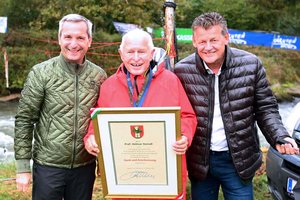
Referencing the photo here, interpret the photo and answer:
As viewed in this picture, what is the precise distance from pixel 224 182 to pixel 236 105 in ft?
1.94

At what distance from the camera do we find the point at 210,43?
Answer: 2758 mm

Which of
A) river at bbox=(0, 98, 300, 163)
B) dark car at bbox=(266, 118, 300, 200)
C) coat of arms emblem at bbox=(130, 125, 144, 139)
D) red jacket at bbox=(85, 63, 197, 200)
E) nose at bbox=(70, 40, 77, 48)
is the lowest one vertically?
river at bbox=(0, 98, 300, 163)

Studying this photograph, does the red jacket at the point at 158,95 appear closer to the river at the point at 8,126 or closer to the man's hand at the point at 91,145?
the man's hand at the point at 91,145

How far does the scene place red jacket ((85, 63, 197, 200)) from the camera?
2.66 meters

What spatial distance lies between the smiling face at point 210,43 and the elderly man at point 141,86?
263mm

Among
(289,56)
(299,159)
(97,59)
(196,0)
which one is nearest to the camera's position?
(299,159)

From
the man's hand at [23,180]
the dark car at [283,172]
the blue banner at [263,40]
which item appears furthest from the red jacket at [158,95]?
the blue banner at [263,40]

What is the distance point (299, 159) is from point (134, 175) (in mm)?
1518

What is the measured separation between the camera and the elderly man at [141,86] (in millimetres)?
2631

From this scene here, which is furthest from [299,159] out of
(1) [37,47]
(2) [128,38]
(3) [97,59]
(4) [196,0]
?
(4) [196,0]

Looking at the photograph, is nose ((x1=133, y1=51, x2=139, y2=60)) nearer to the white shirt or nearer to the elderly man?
the elderly man

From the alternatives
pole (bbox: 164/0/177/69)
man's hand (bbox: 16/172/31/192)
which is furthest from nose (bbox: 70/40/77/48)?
pole (bbox: 164/0/177/69)

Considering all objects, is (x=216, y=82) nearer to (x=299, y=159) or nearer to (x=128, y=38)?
(x=128, y=38)

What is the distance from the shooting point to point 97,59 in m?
19.5
